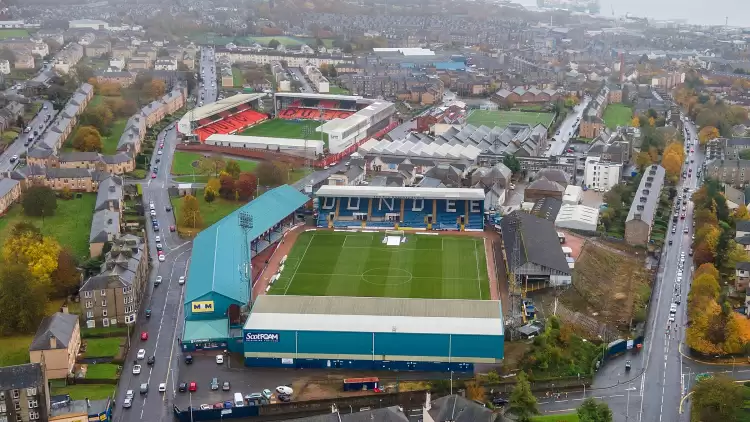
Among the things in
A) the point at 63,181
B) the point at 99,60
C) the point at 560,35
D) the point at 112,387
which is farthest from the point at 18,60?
the point at 560,35

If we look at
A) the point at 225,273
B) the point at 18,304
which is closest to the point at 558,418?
the point at 225,273

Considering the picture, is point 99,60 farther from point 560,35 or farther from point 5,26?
point 560,35

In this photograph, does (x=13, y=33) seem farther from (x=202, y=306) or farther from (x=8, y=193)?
Answer: (x=202, y=306)

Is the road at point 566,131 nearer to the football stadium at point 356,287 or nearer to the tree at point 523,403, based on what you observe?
the football stadium at point 356,287

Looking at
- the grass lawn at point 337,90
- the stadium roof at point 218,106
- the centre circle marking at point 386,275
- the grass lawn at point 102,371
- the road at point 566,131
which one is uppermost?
the stadium roof at point 218,106

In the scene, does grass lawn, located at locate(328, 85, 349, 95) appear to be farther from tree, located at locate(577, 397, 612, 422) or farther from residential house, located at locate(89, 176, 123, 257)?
A: tree, located at locate(577, 397, 612, 422)

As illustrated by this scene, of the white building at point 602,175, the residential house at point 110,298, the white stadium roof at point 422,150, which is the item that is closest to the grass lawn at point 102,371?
the residential house at point 110,298

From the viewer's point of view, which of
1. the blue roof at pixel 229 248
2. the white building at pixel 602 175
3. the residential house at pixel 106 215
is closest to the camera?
the blue roof at pixel 229 248
